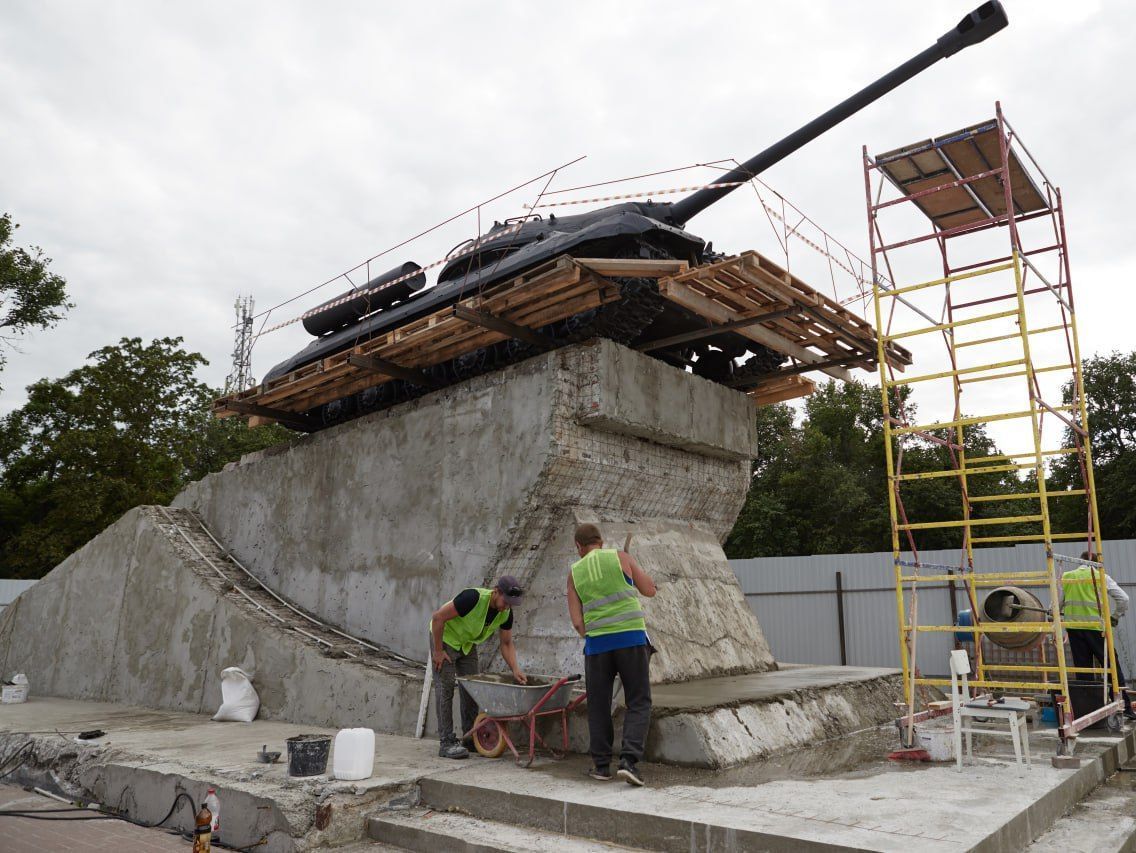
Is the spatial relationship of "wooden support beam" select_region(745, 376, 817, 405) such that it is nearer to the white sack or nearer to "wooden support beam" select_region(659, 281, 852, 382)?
"wooden support beam" select_region(659, 281, 852, 382)

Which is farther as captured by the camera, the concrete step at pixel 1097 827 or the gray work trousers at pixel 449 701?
the gray work trousers at pixel 449 701

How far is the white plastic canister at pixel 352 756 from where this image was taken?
5.05 m

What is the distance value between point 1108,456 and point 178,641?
1095 inches

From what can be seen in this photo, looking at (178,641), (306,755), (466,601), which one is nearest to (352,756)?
(306,755)

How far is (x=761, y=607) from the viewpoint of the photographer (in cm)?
1540

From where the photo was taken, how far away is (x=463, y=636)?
616 centimetres

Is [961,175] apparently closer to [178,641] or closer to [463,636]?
[463,636]

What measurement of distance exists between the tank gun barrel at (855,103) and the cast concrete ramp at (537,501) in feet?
5.54

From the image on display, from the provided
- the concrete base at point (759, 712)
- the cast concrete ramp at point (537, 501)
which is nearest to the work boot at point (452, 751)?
the concrete base at point (759, 712)

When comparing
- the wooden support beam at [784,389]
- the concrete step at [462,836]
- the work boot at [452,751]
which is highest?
the wooden support beam at [784,389]

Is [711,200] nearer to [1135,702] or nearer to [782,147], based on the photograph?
[782,147]

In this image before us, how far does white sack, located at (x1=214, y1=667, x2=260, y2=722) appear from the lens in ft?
26.7

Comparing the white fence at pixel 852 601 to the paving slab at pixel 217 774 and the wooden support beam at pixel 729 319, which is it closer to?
the wooden support beam at pixel 729 319

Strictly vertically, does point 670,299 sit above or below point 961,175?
below
